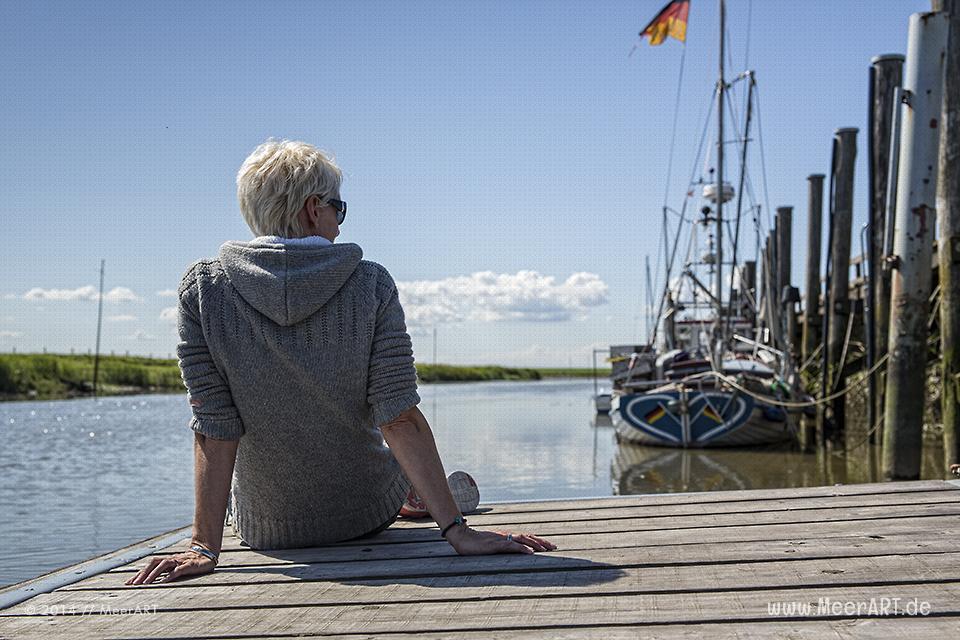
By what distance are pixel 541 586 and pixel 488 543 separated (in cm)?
39

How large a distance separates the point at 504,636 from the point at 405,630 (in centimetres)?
20

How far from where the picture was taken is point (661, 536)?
2727mm

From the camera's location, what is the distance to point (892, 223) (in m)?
7.41

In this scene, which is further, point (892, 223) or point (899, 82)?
point (899, 82)

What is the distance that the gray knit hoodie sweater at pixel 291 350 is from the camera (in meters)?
2.54

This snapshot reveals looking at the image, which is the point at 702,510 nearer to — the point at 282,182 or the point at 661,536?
the point at 661,536

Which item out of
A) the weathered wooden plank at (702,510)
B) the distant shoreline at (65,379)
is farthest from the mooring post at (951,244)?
the distant shoreline at (65,379)

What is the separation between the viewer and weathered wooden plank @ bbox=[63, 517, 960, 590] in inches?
93.3

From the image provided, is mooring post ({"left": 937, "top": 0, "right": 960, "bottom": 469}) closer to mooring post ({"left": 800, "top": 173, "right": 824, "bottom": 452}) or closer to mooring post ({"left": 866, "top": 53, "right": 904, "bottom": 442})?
mooring post ({"left": 866, "top": 53, "right": 904, "bottom": 442})

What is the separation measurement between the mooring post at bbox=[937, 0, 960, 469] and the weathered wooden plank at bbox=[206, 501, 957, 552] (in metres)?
4.76

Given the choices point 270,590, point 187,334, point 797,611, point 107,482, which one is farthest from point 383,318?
point 107,482

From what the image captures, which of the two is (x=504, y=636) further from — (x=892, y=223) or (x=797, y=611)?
(x=892, y=223)

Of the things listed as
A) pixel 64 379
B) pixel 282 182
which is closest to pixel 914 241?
pixel 282 182

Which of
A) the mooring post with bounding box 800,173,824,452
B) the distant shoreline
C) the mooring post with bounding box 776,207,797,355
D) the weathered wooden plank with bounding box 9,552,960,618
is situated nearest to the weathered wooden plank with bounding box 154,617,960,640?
the weathered wooden plank with bounding box 9,552,960,618
